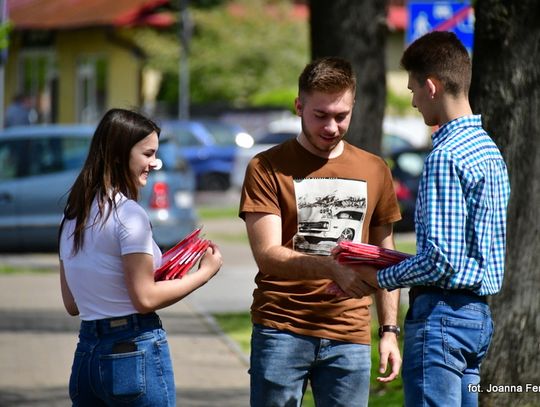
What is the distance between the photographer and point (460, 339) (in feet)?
14.3

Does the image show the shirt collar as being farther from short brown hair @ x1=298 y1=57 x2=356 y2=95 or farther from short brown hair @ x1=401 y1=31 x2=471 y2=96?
short brown hair @ x1=298 y1=57 x2=356 y2=95

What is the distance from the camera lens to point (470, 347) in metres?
4.38

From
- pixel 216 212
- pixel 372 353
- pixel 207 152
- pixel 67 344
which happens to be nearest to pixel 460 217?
pixel 372 353

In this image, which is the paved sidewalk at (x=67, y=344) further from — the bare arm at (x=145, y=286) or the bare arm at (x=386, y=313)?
the bare arm at (x=145, y=286)

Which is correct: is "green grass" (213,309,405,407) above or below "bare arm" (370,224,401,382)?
below

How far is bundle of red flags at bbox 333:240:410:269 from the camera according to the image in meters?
4.55

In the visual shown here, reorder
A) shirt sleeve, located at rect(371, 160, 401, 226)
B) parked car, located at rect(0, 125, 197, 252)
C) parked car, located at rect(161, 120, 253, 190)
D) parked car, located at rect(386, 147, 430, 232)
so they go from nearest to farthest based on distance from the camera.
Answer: shirt sleeve, located at rect(371, 160, 401, 226) < parked car, located at rect(0, 125, 197, 252) < parked car, located at rect(386, 147, 430, 232) < parked car, located at rect(161, 120, 253, 190)

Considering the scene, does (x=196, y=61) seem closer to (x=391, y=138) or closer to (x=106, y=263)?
(x=391, y=138)

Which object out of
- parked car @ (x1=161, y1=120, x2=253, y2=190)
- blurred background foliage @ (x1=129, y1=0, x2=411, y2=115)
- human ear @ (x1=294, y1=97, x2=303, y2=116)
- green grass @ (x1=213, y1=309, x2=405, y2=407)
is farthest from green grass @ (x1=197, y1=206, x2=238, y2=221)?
human ear @ (x1=294, y1=97, x2=303, y2=116)

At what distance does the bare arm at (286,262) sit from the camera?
4609mm

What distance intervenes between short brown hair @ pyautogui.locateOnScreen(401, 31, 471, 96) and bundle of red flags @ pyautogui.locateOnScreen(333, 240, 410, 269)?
609mm

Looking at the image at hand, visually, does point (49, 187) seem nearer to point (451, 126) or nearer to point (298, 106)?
point (298, 106)

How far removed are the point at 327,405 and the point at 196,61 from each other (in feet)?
127

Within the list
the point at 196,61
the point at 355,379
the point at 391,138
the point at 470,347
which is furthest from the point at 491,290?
the point at 196,61
